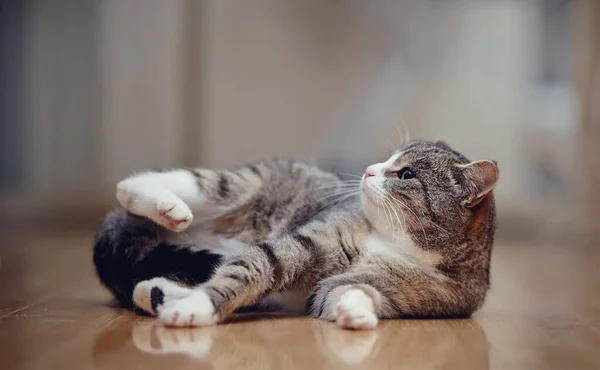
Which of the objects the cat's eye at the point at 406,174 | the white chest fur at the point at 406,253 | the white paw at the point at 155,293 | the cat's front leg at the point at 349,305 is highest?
the cat's eye at the point at 406,174

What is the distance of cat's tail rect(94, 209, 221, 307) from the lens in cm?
177

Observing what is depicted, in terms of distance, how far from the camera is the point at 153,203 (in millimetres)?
1806

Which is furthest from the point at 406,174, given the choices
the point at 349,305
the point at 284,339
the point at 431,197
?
the point at 284,339

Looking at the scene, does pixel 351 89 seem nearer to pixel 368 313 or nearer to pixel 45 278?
pixel 45 278

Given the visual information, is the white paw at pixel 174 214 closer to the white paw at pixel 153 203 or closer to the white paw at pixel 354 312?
the white paw at pixel 153 203

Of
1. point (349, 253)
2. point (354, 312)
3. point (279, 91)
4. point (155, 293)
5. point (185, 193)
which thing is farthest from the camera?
point (279, 91)

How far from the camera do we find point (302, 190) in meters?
2.17

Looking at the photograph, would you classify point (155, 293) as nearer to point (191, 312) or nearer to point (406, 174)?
point (191, 312)

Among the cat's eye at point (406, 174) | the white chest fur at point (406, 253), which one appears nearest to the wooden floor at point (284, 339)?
the white chest fur at point (406, 253)

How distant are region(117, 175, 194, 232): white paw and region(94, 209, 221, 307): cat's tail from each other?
0.19 ft

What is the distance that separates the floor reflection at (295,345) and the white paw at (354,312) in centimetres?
2

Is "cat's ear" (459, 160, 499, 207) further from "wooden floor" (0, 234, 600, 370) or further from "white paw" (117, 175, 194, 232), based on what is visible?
"white paw" (117, 175, 194, 232)

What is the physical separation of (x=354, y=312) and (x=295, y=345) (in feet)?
0.61

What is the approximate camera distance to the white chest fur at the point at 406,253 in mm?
1744
